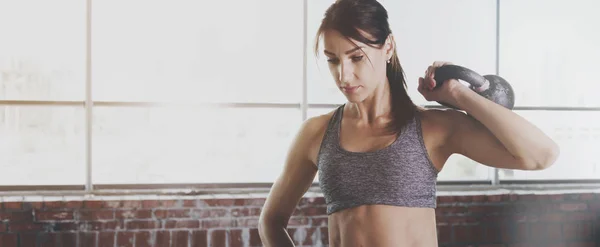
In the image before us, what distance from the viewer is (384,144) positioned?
4.70 ft

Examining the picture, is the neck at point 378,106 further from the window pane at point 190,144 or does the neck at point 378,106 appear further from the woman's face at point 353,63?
the window pane at point 190,144

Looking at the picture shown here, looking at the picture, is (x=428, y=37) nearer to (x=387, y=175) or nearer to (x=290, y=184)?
(x=290, y=184)

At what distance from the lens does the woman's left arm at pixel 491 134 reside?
127 cm

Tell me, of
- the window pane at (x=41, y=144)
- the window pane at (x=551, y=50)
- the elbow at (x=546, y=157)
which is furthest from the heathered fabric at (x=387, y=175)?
the window pane at (x=551, y=50)

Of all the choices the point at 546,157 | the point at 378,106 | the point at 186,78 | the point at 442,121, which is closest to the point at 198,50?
the point at 186,78

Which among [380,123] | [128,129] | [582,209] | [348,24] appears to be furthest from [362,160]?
[582,209]

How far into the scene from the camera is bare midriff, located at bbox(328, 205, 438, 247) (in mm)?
1390

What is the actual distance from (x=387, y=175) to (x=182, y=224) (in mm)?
2091

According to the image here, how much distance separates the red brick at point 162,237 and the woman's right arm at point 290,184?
1.71 meters

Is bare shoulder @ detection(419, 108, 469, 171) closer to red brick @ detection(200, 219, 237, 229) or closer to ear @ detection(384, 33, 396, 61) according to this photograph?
ear @ detection(384, 33, 396, 61)

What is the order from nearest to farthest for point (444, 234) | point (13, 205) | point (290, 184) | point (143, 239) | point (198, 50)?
point (290, 184) < point (13, 205) < point (143, 239) < point (198, 50) < point (444, 234)

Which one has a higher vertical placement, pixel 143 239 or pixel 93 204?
pixel 93 204

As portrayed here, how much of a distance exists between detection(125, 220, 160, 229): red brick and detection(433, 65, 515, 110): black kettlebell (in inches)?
88.2

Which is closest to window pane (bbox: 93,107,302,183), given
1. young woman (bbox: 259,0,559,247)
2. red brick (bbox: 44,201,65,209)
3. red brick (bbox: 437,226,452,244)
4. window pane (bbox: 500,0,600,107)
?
red brick (bbox: 44,201,65,209)
